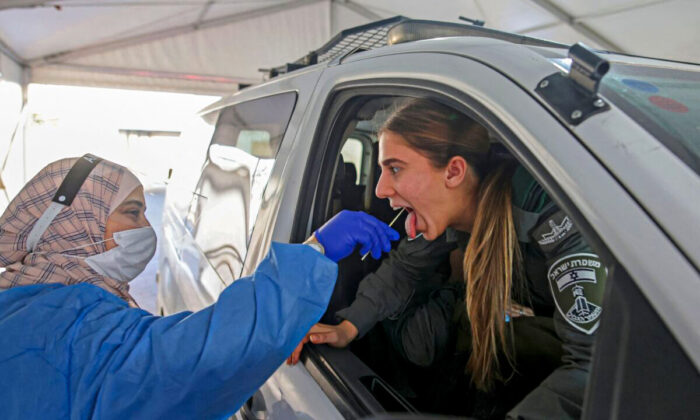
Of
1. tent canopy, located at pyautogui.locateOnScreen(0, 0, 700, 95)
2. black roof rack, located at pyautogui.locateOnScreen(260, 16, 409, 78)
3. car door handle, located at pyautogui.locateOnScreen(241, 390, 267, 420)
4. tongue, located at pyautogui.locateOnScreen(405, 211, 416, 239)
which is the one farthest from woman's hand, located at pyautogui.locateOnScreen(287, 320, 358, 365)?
tent canopy, located at pyautogui.locateOnScreen(0, 0, 700, 95)

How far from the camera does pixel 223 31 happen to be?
7781 millimetres

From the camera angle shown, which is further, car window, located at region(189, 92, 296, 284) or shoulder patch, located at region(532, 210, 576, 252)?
car window, located at region(189, 92, 296, 284)

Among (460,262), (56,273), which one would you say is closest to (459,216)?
(460,262)

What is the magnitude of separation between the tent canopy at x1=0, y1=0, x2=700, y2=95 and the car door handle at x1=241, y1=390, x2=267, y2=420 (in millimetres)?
5980

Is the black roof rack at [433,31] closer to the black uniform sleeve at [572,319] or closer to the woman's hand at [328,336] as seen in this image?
the black uniform sleeve at [572,319]

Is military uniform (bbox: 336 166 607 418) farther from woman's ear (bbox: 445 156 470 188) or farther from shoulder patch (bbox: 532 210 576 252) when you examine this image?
woman's ear (bbox: 445 156 470 188)

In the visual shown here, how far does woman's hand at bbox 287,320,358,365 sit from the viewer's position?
119cm

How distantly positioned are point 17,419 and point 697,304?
3.91 feet

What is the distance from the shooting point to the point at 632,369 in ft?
1.60

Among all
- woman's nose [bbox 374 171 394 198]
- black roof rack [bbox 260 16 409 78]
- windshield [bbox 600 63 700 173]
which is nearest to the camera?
windshield [bbox 600 63 700 173]

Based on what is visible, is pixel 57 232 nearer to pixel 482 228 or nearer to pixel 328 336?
pixel 328 336

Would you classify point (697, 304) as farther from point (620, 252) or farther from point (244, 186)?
point (244, 186)

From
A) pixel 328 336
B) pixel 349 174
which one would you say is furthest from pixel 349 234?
pixel 349 174

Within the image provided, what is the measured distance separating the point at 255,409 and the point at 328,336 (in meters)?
0.29
